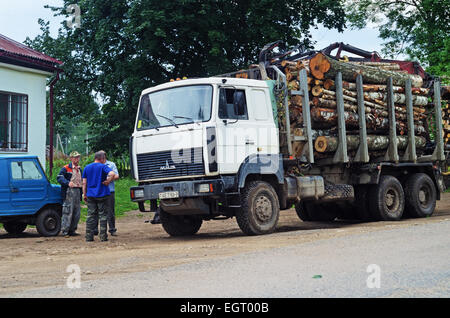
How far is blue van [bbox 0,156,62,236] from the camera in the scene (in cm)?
1364

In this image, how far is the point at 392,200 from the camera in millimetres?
15289

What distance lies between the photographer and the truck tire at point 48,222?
14.0 metres

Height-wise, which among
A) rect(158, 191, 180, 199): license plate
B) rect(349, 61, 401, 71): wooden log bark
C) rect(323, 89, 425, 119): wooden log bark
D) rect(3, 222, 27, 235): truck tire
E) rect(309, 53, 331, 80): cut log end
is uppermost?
rect(349, 61, 401, 71): wooden log bark

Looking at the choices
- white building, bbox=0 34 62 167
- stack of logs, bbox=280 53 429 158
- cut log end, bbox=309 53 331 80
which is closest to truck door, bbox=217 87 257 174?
stack of logs, bbox=280 53 429 158

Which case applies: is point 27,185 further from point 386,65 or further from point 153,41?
point 153,41

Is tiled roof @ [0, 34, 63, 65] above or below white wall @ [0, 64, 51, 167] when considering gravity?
above

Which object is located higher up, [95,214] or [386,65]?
[386,65]

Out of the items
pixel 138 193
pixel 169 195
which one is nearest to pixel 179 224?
pixel 138 193

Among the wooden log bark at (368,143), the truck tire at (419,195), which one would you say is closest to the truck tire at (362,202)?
the wooden log bark at (368,143)

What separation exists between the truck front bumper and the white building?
8.05m

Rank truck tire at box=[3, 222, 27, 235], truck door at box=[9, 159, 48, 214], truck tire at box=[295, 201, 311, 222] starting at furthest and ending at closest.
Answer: truck tire at box=[295, 201, 311, 222] → truck tire at box=[3, 222, 27, 235] → truck door at box=[9, 159, 48, 214]

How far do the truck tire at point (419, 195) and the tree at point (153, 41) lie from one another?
484 inches

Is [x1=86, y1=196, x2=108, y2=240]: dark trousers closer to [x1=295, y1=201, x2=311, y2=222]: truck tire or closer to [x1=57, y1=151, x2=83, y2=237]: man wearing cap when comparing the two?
[x1=57, y1=151, x2=83, y2=237]: man wearing cap

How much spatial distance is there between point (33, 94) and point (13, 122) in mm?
1166
